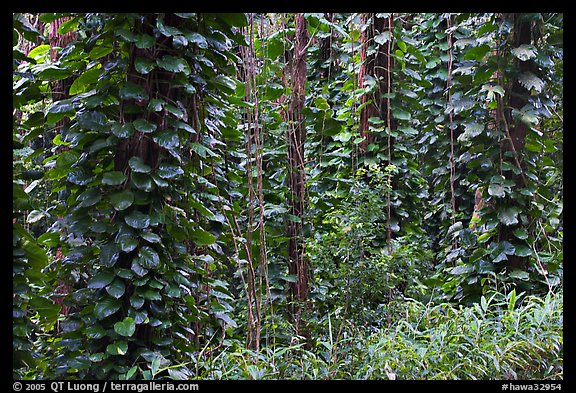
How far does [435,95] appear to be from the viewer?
6227 mm

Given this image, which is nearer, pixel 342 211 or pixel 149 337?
pixel 149 337

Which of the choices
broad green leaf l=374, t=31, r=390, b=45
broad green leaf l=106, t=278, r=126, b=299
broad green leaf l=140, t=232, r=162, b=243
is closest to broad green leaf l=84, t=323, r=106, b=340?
broad green leaf l=106, t=278, r=126, b=299

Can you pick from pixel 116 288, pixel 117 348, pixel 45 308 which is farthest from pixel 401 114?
pixel 45 308

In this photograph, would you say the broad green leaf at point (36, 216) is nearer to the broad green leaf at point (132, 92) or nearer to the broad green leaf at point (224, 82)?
the broad green leaf at point (132, 92)

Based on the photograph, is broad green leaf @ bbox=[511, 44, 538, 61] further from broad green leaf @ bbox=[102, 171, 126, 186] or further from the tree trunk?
broad green leaf @ bbox=[102, 171, 126, 186]

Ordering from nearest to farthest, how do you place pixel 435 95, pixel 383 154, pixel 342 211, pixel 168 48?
pixel 168 48 → pixel 342 211 → pixel 383 154 → pixel 435 95

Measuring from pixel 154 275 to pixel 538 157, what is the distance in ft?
8.19

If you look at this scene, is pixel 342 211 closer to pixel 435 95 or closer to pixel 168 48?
pixel 168 48

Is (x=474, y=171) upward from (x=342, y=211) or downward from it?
upward

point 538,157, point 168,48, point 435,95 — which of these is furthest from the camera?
point 435,95

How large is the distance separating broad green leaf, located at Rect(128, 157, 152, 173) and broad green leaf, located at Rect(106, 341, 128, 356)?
0.75m

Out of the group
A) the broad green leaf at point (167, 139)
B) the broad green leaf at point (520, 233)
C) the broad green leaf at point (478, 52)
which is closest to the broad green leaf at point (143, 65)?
the broad green leaf at point (167, 139)

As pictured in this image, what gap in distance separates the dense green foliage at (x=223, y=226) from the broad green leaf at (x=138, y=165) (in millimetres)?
21
